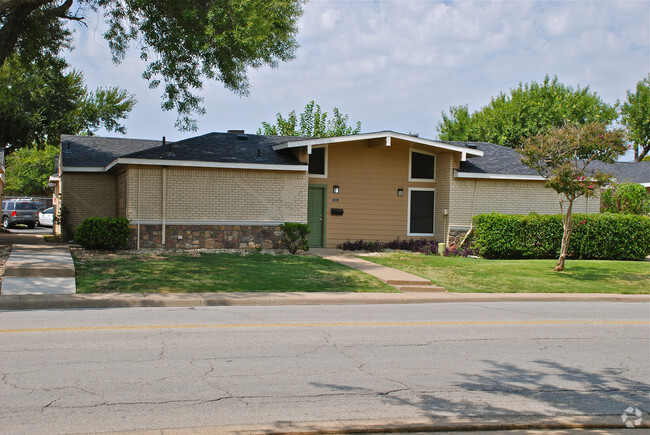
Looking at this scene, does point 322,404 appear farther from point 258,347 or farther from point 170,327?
point 170,327

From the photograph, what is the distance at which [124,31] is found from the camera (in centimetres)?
1972

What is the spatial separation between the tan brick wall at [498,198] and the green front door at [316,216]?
4.67m

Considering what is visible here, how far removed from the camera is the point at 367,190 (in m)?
21.9

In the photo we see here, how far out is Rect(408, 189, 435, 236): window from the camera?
73.7 ft

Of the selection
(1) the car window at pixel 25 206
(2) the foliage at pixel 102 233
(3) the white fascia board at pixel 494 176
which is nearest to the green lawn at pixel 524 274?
(3) the white fascia board at pixel 494 176

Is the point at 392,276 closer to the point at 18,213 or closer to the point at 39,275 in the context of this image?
the point at 39,275

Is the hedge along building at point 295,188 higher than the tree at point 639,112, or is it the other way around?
the tree at point 639,112

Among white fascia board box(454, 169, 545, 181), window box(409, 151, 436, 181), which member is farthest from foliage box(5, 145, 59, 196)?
white fascia board box(454, 169, 545, 181)

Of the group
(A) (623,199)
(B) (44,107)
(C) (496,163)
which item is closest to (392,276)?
(C) (496,163)

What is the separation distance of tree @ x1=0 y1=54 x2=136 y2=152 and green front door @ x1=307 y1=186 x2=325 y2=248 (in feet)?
61.3

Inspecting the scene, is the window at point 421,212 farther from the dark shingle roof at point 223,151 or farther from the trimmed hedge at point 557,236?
the dark shingle roof at point 223,151

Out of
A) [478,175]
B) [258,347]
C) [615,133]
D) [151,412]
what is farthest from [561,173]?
[151,412]

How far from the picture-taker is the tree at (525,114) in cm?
4219

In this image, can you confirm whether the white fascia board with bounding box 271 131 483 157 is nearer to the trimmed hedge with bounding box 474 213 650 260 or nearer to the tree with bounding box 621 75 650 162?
the trimmed hedge with bounding box 474 213 650 260
